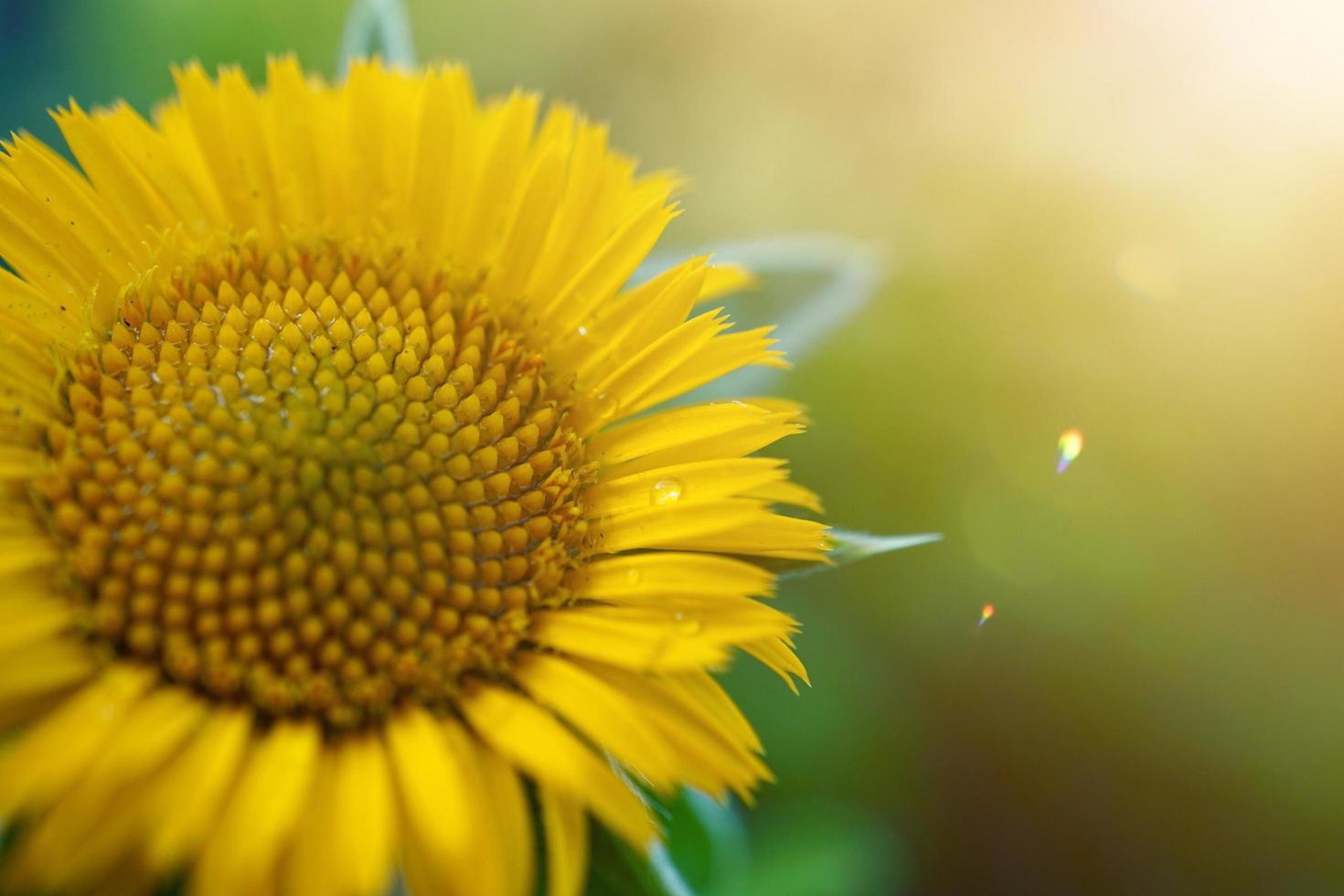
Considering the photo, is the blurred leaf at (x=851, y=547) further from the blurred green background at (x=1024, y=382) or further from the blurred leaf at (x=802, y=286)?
the blurred green background at (x=1024, y=382)

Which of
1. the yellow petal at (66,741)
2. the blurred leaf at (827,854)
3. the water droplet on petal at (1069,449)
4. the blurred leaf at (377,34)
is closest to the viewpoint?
the yellow petal at (66,741)

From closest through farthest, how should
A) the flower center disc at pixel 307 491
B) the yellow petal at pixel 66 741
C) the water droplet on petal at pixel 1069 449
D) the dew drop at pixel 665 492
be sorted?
1. the yellow petal at pixel 66 741
2. the flower center disc at pixel 307 491
3. the dew drop at pixel 665 492
4. the water droplet on petal at pixel 1069 449

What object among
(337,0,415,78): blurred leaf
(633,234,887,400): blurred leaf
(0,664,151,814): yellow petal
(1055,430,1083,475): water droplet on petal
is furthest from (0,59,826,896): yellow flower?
(1055,430,1083,475): water droplet on petal

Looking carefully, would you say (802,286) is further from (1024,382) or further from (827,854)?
(827,854)

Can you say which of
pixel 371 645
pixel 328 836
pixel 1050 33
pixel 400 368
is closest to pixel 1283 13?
pixel 1050 33

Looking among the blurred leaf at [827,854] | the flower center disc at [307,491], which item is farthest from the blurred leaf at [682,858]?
the flower center disc at [307,491]

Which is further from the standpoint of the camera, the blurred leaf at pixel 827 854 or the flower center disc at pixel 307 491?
the blurred leaf at pixel 827 854

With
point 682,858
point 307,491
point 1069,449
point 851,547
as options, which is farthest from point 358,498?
point 1069,449
